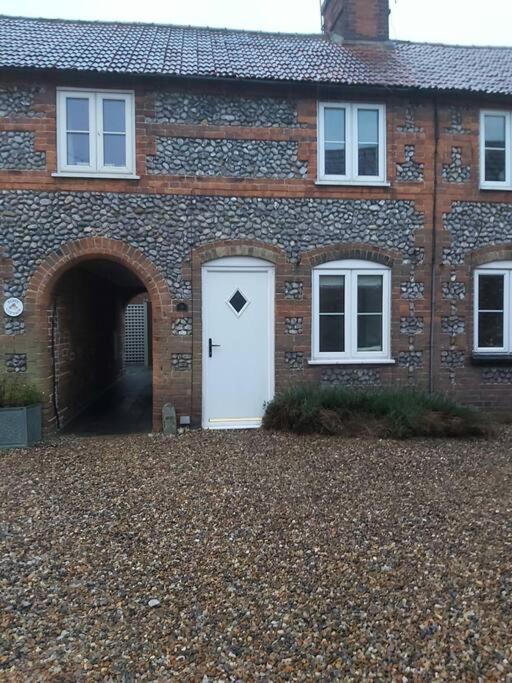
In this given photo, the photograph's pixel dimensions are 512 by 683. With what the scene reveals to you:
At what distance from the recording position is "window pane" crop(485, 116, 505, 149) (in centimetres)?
908

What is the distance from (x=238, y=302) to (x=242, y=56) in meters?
4.36

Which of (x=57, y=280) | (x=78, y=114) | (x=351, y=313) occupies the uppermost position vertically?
(x=78, y=114)

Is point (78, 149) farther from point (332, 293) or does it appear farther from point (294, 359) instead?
point (294, 359)

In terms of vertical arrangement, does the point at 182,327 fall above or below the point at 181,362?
above

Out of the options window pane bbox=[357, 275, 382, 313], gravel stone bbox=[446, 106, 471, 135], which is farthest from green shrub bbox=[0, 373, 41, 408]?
gravel stone bbox=[446, 106, 471, 135]

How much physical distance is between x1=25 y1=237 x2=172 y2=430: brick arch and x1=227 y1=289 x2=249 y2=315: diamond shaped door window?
99 centimetres

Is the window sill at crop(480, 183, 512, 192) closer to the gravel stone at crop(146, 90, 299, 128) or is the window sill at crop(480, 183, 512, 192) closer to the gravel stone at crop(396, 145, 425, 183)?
the gravel stone at crop(396, 145, 425, 183)

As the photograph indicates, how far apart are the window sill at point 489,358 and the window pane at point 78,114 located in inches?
288

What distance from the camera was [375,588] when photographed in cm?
349

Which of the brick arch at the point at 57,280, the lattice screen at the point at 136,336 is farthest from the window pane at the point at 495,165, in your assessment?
the lattice screen at the point at 136,336

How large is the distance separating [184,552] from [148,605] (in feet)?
2.44

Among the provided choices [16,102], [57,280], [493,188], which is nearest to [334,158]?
[493,188]

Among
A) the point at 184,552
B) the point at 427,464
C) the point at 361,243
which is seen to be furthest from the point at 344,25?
the point at 184,552

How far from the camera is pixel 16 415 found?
7.39 m
